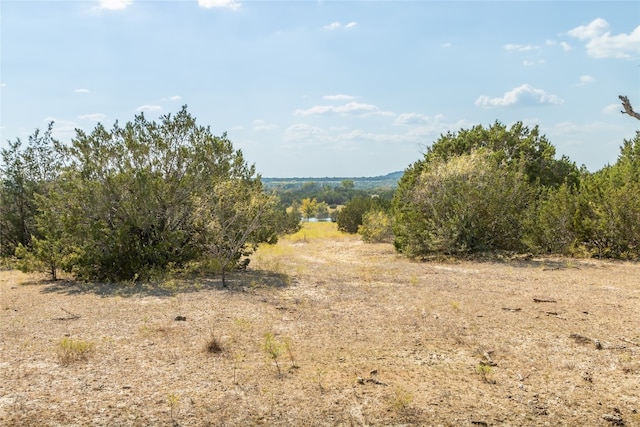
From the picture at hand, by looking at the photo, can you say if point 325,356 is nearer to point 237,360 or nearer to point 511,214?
point 237,360

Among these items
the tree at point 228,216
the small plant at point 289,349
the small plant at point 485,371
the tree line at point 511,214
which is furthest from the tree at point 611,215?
the small plant at point 289,349

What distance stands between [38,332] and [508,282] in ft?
35.7

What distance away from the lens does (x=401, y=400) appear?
5.03 m

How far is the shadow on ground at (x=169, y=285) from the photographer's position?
11680mm

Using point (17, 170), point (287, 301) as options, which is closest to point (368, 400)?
point (287, 301)

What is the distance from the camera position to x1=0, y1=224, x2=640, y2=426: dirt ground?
16.0 ft

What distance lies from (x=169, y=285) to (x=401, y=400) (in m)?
8.73

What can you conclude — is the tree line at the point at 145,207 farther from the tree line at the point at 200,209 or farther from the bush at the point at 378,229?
the bush at the point at 378,229

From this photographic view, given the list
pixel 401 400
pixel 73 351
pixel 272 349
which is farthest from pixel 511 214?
pixel 73 351

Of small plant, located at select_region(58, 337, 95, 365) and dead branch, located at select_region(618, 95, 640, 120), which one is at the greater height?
dead branch, located at select_region(618, 95, 640, 120)

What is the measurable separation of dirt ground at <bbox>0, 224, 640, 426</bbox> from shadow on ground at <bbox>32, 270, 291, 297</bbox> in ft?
0.44

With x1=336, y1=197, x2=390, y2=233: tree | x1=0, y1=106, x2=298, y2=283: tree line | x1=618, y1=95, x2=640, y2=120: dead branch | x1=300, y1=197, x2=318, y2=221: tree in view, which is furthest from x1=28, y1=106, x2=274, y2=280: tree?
x1=300, y1=197, x2=318, y2=221: tree

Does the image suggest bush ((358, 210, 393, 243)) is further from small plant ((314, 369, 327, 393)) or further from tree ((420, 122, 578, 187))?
small plant ((314, 369, 327, 393))

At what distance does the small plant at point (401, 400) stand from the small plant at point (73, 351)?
4248 millimetres
